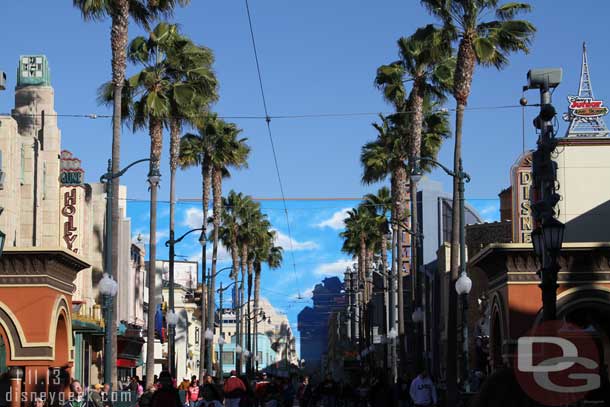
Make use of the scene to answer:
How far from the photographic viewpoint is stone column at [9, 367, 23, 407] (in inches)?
1305

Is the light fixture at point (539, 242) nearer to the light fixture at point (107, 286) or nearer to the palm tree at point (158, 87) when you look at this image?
the light fixture at point (107, 286)

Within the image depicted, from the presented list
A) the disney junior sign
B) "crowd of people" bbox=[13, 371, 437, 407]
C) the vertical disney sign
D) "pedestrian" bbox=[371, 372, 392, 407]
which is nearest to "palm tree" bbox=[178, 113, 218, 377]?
the vertical disney sign

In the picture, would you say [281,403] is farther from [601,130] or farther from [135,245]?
[135,245]

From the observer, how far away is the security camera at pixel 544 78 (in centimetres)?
2274

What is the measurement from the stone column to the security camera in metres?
18.0

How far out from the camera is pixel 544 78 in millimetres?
22734

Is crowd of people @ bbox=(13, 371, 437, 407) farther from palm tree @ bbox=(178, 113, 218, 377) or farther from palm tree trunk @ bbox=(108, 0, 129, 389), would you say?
palm tree @ bbox=(178, 113, 218, 377)

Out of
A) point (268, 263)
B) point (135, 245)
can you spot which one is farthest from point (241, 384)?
point (268, 263)

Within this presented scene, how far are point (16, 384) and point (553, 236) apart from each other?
63.7 feet

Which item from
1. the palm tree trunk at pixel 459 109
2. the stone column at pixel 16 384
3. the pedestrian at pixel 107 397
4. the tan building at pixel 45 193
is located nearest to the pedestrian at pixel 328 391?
the tan building at pixel 45 193

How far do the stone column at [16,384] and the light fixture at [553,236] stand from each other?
18.7m

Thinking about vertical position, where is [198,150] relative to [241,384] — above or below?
above

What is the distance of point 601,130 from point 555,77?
26.0m

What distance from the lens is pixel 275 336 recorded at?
196 meters
